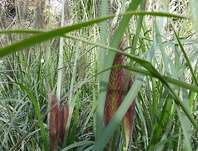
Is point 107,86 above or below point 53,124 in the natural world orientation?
above

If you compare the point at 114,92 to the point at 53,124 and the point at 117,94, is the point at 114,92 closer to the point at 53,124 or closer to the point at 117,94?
the point at 117,94

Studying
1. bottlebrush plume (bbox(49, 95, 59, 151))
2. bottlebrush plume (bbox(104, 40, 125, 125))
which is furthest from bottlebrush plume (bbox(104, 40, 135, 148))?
bottlebrush plume (bbox(49, 95, 59, 151))

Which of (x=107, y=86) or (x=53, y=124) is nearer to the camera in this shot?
(x=107, y=86)

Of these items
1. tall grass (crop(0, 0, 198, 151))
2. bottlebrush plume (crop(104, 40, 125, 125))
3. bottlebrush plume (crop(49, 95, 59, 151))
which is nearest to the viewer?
tall grass (crop(0, 0, 198, 151))

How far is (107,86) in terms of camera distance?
62 cm

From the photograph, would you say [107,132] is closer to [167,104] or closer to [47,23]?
[167,104]

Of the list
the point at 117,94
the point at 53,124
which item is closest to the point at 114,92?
the point at 117,94

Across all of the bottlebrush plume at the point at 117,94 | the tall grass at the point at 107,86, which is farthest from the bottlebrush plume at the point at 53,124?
the bottlebrush plume at the point at 117,94

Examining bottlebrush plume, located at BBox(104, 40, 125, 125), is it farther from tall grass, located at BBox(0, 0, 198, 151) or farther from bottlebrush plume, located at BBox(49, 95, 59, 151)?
bottlebrush plume, located at BBox(49, 95, 59, 151)

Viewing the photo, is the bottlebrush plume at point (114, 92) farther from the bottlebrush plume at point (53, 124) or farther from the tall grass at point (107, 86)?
the bottlebrush plume at point (53, 124)

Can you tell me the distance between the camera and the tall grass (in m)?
0.51

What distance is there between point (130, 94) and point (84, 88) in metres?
0.90

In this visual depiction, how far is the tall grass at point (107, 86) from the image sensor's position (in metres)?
0.51

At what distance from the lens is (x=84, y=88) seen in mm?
1523
